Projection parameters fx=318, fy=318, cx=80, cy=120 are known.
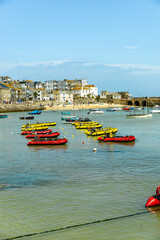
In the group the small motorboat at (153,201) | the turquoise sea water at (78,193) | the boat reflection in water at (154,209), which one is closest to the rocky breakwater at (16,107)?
the turquoise sea water at (78,193)

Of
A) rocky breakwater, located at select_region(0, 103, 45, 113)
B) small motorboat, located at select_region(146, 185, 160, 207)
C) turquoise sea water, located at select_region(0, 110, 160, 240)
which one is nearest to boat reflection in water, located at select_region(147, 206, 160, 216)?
small motorboat, located at select_region(146, 185, 160, 207)

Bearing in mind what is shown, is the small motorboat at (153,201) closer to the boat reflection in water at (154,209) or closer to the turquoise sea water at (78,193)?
the boat reflection in water at (154,209)

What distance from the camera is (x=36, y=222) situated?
20359 mm

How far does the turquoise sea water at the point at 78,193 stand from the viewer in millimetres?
19422

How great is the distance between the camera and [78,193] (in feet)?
83.4

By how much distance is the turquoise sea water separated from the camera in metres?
19.4

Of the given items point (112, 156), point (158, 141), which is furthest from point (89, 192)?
point (158, 141)

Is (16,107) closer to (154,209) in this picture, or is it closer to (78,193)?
(78,193)

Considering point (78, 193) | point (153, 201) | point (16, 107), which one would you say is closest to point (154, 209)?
point (153, 201)

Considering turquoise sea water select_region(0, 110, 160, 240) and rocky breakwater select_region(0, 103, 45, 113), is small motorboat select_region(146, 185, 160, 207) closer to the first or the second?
turquoise sea water select_region(0, 110, 160, 240)

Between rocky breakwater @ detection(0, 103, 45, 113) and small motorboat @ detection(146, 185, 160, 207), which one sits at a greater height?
rocky breakwater @ detection(0, 103, 45, 113)

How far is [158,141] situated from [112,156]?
17.8m

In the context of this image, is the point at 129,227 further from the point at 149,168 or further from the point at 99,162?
the point at 99,162

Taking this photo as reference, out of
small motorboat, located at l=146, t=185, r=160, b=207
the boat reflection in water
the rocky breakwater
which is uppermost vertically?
the rocky breakwater
